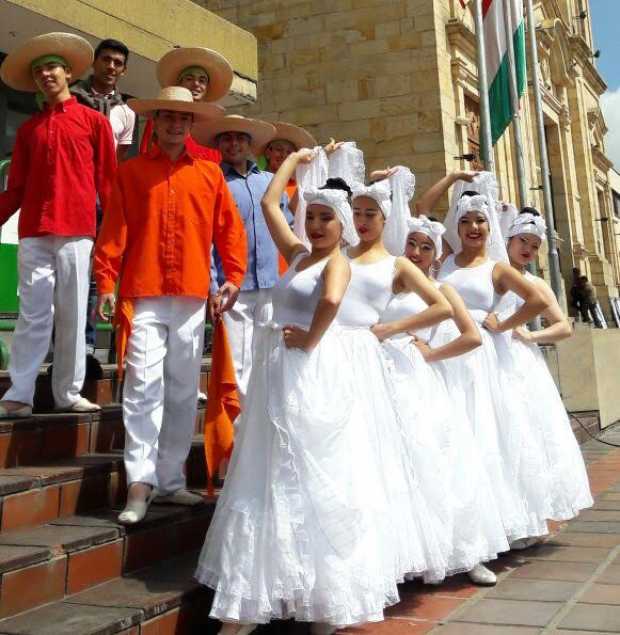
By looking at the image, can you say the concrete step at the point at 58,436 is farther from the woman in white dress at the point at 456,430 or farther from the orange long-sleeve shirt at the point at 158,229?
the woman in white dress at the point at 456,430

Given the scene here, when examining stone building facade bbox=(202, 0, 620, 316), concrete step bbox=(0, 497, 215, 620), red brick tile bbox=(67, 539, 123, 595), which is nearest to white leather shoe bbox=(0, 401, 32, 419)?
concrete step bbox=(0, 497, 215, 620)

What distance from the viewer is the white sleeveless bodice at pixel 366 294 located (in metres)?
3.51

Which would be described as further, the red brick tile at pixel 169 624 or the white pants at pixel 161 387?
the white pants at pixel 161 387

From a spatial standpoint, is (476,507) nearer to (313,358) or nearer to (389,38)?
(313,358)

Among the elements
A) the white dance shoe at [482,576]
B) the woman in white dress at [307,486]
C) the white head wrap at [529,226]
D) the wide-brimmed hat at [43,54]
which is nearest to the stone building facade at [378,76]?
the white head wrap at [529,226]

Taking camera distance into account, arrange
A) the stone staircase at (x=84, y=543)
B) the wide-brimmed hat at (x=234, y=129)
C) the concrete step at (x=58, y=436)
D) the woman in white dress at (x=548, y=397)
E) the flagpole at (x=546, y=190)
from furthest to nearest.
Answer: the flagpole at (x=546, y=190) < the woman in white dress at (x=548, y=397) < the wide-brimmed hat at (x=234, y=129) < the concrete step at (x=58, y=436) < the stone staircase at (x=84, y=543)

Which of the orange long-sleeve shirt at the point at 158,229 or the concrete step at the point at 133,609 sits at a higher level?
the orange long-sleeve shirt at the point at 158,229

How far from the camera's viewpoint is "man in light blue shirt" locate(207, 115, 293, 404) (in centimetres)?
438

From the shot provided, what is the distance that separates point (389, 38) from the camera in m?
14.4

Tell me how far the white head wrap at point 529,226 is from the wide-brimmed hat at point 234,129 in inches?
63.7

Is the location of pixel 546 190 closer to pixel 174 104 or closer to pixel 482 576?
pixel 482 576

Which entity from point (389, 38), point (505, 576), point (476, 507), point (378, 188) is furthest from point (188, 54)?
point (389, 38)

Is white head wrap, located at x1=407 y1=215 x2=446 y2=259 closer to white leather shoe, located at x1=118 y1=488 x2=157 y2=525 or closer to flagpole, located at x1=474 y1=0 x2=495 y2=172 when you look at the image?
white leather shoe, located at x1=118 y1=488 x2=157 y2=525

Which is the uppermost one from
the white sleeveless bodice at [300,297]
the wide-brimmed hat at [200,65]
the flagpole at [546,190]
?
the flagpole at [546,190]
